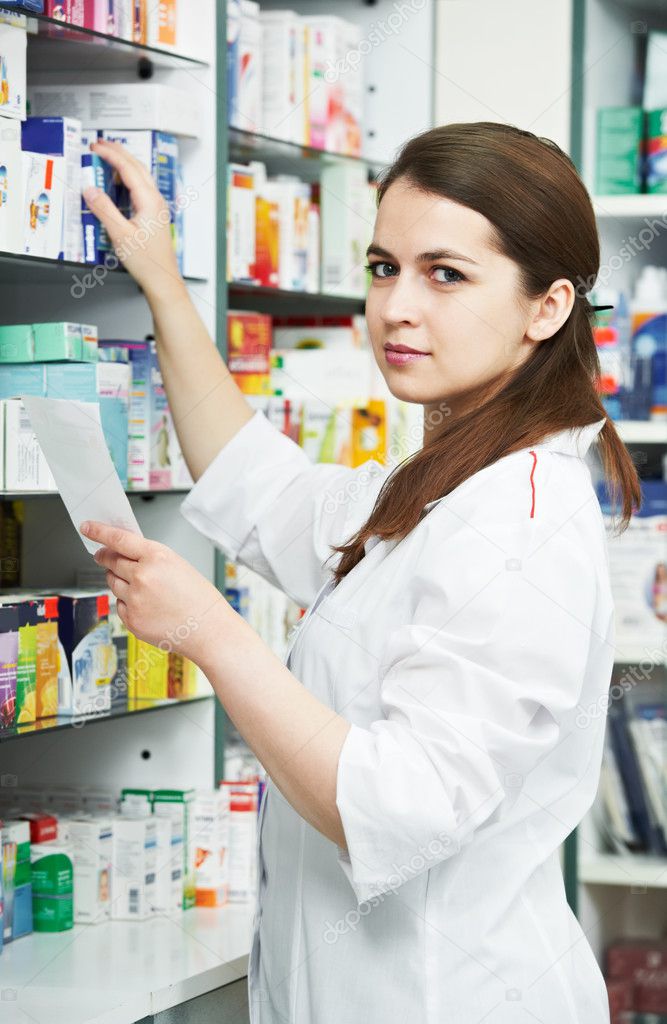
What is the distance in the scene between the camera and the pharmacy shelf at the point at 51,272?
192 cm

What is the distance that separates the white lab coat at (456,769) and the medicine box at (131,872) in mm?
454

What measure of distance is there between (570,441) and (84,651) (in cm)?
85

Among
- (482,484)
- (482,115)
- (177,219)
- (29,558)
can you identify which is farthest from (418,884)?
(482,115)

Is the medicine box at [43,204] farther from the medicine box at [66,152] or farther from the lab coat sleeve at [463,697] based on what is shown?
the lab coat sleeve at [463,697]

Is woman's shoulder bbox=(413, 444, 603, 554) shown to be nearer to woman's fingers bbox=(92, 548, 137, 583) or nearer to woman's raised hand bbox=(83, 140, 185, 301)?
woman's fingers bbox=(92, 548, 137, 583)

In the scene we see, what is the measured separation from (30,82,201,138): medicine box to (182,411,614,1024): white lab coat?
874mm

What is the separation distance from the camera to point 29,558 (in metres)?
2.27

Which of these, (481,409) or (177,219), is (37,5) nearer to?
(177,219)

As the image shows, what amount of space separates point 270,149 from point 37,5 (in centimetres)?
85

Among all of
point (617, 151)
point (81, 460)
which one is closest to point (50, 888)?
point (81, 460)

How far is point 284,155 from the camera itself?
9.03 ft

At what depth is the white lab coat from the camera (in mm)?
1341
